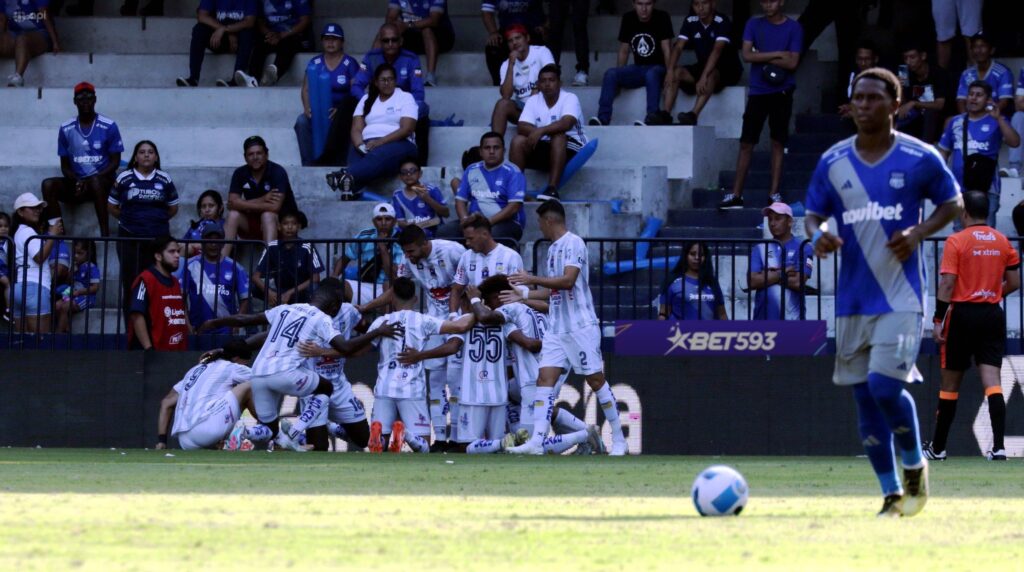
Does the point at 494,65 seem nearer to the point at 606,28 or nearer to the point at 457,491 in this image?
the point at 606,28

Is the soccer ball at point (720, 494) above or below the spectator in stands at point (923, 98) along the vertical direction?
below

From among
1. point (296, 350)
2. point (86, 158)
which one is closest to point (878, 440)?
point (296, 350)

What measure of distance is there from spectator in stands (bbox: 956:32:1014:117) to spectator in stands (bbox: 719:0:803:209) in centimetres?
195

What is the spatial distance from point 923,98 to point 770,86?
1.77 metres

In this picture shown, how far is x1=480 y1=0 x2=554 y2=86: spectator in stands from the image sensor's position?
22.8 meters

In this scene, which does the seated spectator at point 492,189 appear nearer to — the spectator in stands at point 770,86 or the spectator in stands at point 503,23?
the spectator in stands at point 770,86

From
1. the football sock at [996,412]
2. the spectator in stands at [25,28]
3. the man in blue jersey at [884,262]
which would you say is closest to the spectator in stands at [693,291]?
the football sock at [996,412]

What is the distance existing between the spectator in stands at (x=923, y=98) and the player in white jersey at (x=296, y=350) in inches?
285

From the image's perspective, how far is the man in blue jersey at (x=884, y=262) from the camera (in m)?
8.89

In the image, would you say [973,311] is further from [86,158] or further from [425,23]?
[86,158]

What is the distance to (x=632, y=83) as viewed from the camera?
73.1 feet

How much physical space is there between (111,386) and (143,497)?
8586mm

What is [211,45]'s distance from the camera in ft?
80.5

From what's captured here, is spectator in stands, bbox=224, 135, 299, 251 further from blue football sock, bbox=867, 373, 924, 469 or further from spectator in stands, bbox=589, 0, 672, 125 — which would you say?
blue football sock, bbox=867, 373, 924, 469
